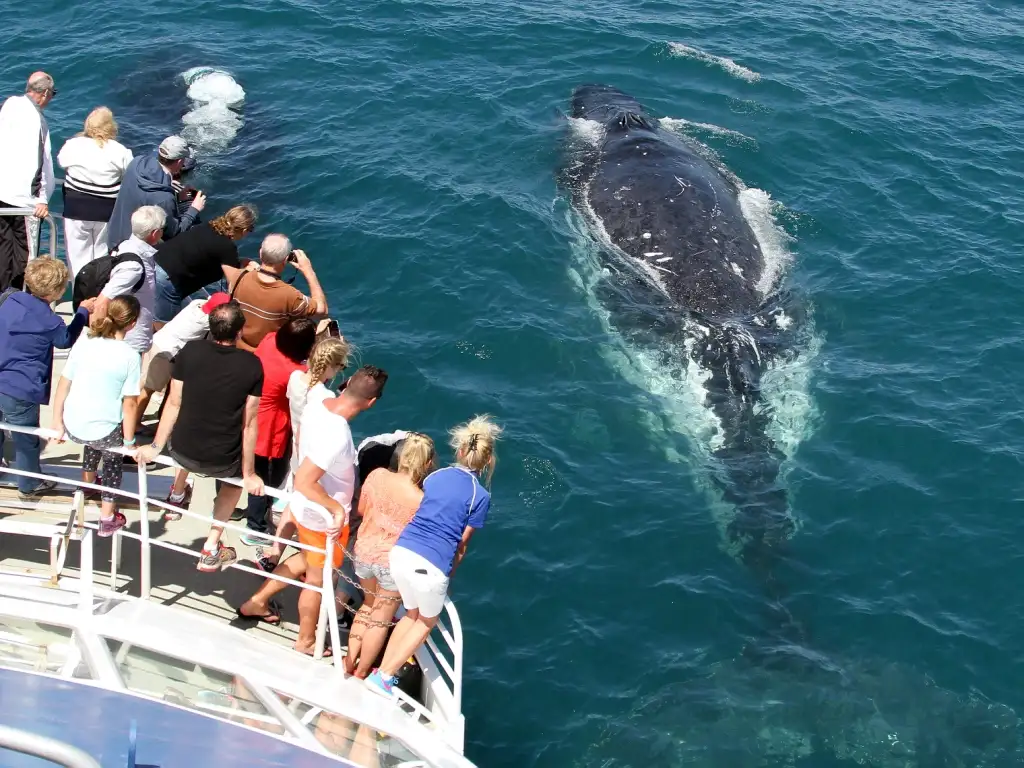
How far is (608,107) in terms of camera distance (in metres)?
24.9

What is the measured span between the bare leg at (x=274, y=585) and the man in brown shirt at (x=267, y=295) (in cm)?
271

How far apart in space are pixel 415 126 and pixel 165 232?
40.4ft

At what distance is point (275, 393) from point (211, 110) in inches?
642

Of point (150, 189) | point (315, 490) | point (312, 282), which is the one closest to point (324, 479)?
point (315, 490)

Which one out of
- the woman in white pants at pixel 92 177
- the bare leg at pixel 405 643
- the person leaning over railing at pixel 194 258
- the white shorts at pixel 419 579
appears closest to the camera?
the white shorts at pixel 419 579

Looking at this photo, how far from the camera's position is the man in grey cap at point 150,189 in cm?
1280

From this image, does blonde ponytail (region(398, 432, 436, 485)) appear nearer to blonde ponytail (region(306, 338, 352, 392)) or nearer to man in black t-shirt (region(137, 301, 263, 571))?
blonde ponytail (region(306, 338, 352, 392))

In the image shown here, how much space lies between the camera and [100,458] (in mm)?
10281

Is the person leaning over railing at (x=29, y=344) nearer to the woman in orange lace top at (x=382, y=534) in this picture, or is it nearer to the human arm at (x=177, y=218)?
the human arm at (x=177, y=218)

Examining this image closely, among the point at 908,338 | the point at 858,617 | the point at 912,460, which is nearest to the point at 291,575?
the point at 858,617

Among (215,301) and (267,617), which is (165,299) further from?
(267,617)

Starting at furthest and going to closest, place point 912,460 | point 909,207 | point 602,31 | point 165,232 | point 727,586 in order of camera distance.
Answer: point 602,31 → point 909,207 → point 912,460 → point 727,586 → point 165,232

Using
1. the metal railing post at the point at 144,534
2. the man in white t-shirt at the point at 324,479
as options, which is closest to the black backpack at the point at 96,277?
the metal railing post at the point at 144,534

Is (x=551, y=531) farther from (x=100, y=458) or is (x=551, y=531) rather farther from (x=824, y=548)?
(x=100, y=458)
